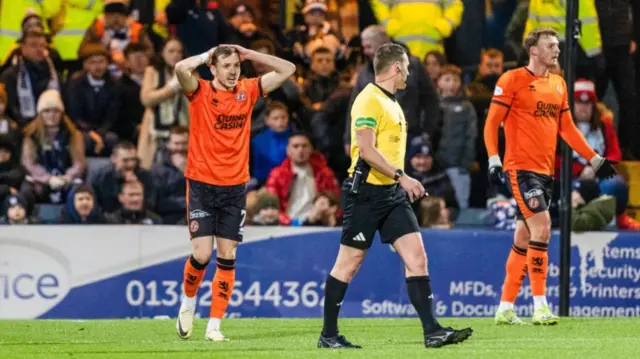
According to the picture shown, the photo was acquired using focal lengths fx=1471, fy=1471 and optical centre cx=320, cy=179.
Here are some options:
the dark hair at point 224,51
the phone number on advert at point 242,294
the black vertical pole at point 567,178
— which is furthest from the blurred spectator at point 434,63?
the dark hair at point 224,51

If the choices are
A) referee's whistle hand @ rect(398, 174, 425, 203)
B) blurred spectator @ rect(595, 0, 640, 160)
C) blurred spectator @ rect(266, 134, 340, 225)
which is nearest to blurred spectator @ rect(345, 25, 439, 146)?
blurred spectator @ rect(266, 134, 340, 225)

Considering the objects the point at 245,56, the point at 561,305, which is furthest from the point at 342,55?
the point at 245,56

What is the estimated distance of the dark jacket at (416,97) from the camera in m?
17.0

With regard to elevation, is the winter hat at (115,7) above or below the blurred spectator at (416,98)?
above

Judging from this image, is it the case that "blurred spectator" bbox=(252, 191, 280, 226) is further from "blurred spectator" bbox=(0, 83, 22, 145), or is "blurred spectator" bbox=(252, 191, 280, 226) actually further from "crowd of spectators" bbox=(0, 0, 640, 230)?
"blurred spectator" bbox=(0, 83, 22, 145)

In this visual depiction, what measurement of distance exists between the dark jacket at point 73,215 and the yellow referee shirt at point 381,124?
612 cm

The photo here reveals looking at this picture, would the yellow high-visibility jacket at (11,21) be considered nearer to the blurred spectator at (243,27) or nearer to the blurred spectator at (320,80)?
the blurred spectator at (243,27)

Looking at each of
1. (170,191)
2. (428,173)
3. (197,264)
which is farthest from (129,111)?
(197,264)

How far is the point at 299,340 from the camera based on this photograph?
11.6 metres

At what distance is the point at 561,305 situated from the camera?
48.8 feet

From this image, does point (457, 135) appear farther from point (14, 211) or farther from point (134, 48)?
point (14, 211)

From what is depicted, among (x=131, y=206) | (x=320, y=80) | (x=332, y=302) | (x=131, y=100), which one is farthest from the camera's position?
(x=320, y=80)

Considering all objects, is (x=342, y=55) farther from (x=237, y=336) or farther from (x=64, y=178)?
(x=237, y=336)

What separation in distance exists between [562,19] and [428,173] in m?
2.51
